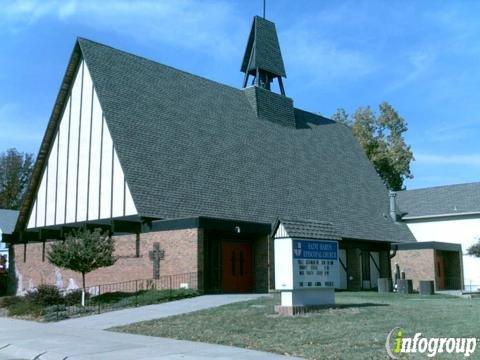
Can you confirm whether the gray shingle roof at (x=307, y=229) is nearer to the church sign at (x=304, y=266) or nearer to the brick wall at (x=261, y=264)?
the church sign at (x=304, y=266)

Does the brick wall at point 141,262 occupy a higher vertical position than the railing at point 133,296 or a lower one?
higher

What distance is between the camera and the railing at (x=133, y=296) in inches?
801

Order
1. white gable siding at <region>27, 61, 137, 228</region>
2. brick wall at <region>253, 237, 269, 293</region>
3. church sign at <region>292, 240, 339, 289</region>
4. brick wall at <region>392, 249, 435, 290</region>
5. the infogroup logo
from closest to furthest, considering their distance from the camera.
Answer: the infogroup logo < church sign at <region>292, 240, 339, 289</region> < brick wall at <region>253, 237, 269, 293</region> < white gable siding at <region>27, 61, 137, 228</region> < brick wall at <region>392, 249, 435, 290</region>

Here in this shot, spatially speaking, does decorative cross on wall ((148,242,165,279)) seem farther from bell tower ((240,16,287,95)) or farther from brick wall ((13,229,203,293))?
bell tower ((240,16,287,95))

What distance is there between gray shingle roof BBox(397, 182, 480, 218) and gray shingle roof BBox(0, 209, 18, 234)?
30331mm

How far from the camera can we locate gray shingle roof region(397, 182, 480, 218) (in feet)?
133

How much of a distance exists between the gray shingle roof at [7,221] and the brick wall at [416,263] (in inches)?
1130

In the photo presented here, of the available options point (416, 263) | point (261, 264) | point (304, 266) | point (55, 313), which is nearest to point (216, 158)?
point (261, 264)

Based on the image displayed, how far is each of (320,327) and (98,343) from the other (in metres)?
5.23

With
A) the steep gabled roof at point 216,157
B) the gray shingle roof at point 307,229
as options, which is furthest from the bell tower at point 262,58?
the gray shingle roof at point 307,229

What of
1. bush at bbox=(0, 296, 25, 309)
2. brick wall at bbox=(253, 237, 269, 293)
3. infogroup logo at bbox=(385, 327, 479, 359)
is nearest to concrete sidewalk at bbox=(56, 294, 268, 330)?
brick wall at bbox=(253, 237, 269, 293)

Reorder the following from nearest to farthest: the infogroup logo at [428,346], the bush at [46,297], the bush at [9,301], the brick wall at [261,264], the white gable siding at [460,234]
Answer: the infogroup logo at [428,346], the bush at [46,297], the bush at [9,301], the brick wall at [261,264], the white gable siding at [460,234]

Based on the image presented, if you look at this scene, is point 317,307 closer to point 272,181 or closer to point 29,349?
point 29,349

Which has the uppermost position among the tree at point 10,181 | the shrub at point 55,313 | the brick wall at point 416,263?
the tree at point 10,181
